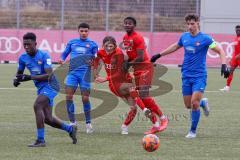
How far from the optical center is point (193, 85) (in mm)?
12375

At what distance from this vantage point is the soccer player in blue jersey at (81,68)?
13.1 m

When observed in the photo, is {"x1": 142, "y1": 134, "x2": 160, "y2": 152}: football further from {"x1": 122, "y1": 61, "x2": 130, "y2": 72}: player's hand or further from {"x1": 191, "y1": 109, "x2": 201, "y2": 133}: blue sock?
{"x1": 122, "y1": 61, "x2": 130, "y2": 72}: player's hand

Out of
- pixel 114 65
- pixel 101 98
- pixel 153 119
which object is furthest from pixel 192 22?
pixel 101 98

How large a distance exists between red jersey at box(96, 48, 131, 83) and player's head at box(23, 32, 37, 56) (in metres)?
2.16

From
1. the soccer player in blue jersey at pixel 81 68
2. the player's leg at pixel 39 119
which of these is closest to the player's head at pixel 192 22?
the soccer player in blue jersey at pixel 81 68

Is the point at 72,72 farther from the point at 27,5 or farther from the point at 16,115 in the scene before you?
the point at 27,5

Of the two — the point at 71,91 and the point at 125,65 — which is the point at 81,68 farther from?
the point at 125,65

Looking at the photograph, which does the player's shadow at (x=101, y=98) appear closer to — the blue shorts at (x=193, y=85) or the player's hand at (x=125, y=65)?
the player's hand at (x=125, y=65)

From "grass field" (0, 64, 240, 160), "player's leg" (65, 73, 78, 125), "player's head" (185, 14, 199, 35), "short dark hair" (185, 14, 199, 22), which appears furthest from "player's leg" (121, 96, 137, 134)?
"short dark hair" (185, 14, 199, 22)

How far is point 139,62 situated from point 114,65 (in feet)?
1.53

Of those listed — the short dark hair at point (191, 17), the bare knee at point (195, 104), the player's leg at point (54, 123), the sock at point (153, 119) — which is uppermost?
the short dark hair at point (191, 17)

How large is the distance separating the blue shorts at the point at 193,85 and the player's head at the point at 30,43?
2952mm

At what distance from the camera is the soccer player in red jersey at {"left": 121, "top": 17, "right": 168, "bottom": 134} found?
42.0 ft

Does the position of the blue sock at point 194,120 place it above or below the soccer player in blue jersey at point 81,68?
below
